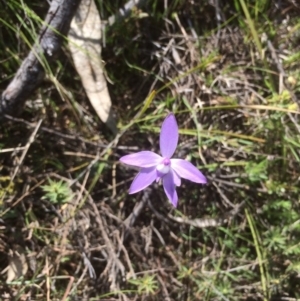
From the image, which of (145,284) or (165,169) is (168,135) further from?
(145,284)

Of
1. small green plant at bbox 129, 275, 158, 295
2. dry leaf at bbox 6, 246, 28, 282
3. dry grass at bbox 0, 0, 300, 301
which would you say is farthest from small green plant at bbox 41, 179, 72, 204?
small green plant at bbox 129, 275, 158, 295

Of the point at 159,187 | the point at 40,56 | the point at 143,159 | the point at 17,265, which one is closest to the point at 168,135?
the point at 143,159

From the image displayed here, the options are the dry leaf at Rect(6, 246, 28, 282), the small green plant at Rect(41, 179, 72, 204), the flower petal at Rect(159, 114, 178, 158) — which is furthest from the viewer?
the dry leaf at Rect(6, 246, 28, 282)

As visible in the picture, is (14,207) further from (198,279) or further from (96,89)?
(198,279)

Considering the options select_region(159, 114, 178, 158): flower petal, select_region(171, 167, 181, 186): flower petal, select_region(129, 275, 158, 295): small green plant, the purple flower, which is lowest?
select_region(129, 275, 158, 295): small green plant

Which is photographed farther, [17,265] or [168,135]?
[17,265]

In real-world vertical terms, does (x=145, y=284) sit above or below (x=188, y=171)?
below

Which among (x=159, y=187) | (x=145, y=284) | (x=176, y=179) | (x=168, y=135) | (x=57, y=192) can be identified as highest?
(x=168, y=135)

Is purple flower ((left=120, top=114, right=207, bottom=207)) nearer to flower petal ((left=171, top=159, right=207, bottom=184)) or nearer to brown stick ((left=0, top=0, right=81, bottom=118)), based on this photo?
flower petal ((left=171, top=159, right=207, bottom=184))

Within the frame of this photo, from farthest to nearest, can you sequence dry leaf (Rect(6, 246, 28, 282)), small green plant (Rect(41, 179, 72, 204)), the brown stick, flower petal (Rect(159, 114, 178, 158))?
1. dry leaf (Rect(6, 246, 28, 282))
2. small green plant (Rect(41, 179, 72, 204))
3. the brown stick
4. flower petal (Rect(159, 114, 178, 158))
